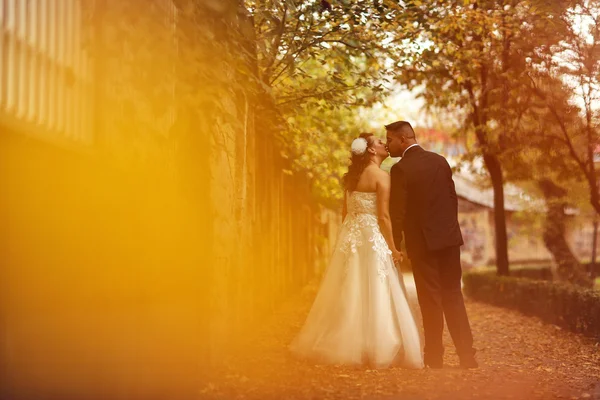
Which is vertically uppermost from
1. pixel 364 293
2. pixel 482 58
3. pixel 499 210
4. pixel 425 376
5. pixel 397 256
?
pixel 482 58

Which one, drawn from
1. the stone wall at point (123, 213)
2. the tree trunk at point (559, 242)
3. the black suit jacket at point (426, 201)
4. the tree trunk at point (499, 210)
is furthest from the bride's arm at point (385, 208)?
the tree trunk at point (559, 242)

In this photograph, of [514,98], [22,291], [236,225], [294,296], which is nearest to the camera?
[22,291]

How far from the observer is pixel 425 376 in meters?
7.72

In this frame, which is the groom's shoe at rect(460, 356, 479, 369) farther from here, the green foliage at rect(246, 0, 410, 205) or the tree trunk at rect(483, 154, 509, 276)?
the tree trunk at rect(483, 154, 509, 276)

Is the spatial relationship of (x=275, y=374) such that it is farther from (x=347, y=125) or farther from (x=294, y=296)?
(x=347, y=125)

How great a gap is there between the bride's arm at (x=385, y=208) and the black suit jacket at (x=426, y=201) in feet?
0.58

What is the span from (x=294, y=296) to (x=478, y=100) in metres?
5.15

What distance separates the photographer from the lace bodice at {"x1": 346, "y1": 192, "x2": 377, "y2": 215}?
9.00m

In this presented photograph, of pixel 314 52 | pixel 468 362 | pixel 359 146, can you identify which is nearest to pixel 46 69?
pixel 359 146

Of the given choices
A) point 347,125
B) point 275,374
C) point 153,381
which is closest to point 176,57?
point 153,381

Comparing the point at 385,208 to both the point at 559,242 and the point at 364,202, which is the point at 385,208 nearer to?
the point at 364,202

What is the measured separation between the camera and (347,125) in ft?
77.7

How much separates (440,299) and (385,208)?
104cm

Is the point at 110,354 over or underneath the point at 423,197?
underneath
